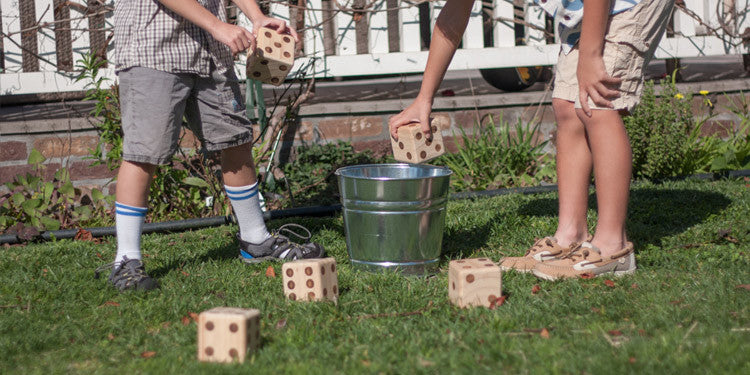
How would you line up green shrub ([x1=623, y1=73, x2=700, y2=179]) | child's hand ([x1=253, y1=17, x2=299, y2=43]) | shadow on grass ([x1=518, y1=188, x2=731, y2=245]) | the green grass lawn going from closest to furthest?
the green grass lawn, child's hand ([x1=253, y1=17, x2=299, y2=43]), shadow on grass ([x1=518, y1=188, x2=731, y2=245]), green shrub ([x1=623, y1=73, x2=700, y2=179])

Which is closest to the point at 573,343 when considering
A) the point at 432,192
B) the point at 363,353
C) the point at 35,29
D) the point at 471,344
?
the point at 471,344

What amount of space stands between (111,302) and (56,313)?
0.59 feet

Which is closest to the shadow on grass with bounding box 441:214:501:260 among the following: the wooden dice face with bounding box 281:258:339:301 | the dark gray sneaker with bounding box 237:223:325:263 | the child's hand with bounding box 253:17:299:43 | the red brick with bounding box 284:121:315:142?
the dark gray sneaker with bounding box 237:223:325:263

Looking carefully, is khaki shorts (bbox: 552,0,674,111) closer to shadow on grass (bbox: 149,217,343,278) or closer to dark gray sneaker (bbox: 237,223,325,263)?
dark gray sneaker (bbox: 237,223,325,263)

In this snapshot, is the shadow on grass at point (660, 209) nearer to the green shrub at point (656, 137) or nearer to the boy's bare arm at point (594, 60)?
the green shrub at point (656, 137)

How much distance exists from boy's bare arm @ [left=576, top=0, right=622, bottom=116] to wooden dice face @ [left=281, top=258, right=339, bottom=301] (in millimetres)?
1030

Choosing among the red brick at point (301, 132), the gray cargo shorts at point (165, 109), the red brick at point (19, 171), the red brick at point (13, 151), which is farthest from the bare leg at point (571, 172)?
the red brick at point (13, 151)

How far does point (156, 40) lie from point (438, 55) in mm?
1045

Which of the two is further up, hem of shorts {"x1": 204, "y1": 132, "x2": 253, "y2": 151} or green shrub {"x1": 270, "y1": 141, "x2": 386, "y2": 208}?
hem of shorts {"x1": 204, "y1": 132, "x2": 253, "y2": 151}

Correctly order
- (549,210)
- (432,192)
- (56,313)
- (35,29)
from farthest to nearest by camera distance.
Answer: (35,29), (549,210), (432,192), (56,313)

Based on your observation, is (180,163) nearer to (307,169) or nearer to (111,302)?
(307,169)

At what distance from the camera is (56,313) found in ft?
8.49

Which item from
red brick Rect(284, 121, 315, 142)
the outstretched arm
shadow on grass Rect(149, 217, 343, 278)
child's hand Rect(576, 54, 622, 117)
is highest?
the outstretched arm

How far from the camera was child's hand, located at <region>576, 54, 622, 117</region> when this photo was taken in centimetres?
257
